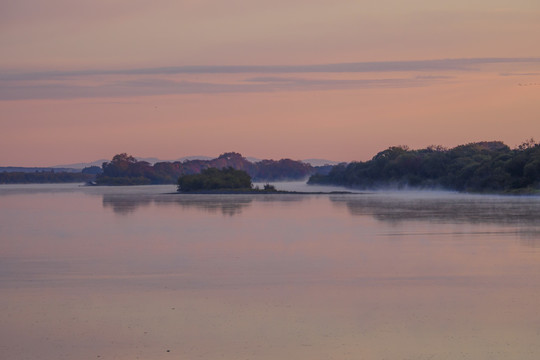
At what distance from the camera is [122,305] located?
35.1 ft

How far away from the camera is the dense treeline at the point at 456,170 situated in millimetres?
66250

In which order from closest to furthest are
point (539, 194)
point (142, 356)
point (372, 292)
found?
point (142, 356) → point (372, 292) → point (539, 194)

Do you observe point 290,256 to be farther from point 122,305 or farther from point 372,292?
point 122,305

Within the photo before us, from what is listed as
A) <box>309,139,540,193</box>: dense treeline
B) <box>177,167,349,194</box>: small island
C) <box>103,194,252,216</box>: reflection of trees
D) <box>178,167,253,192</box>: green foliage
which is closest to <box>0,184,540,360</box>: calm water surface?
<box>103,194,252,216</box>: reflection of trees

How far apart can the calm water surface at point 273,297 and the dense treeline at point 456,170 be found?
46841 mm

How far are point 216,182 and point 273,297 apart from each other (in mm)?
78848

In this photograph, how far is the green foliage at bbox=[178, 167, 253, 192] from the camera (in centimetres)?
8912

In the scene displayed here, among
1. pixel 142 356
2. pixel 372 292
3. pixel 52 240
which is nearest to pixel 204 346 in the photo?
pixel 142 356

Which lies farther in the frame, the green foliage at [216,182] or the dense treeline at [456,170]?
the green foliage at [216,182]

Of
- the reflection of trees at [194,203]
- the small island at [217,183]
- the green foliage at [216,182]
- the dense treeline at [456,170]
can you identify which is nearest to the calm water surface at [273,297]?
the reflection of trees at [194,203]

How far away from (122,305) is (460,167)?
76.9m

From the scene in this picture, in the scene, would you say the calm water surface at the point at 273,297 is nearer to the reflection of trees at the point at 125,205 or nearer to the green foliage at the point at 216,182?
the reflection of trees at the point at 125,205

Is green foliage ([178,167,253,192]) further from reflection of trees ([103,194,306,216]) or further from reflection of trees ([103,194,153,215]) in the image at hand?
reflection of trees ([103,194,153,215])

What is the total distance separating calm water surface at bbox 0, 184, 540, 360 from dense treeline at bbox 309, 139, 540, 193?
4684 centimetres
